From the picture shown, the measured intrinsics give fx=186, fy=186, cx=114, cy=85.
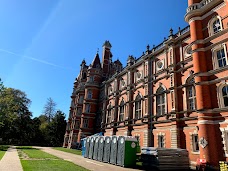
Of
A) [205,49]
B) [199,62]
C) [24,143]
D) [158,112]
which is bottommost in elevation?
[24,143]

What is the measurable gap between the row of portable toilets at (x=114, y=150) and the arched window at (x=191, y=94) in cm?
698

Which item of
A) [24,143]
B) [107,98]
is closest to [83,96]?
[107,98]

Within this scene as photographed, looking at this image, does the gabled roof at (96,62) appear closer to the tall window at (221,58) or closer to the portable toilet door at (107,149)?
the portable toilet door at (107,149)

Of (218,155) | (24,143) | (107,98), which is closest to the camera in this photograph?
(218,155)

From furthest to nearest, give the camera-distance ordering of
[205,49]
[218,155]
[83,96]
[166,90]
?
[83,96] < [166,90] < [205,49] < [218,155]

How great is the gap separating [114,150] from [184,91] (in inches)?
386

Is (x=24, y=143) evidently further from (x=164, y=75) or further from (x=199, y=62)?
(x=199, y=62)

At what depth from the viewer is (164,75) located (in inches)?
938

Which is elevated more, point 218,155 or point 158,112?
point 158,112

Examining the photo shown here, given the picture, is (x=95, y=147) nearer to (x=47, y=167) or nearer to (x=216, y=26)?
(x=47, y=167)

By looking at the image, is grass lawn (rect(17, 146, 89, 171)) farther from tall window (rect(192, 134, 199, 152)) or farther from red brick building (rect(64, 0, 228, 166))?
tall window (rect(192, 134, 199, 152))

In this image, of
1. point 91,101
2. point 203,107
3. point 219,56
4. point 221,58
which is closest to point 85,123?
point 91,101

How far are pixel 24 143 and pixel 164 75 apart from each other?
53097 millimetres

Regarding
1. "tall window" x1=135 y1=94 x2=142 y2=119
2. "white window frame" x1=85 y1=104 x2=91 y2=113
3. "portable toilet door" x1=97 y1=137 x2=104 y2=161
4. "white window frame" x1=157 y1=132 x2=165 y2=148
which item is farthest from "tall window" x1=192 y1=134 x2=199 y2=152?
"white window frame" x1=85 y1=104 x2=91 y2=113
